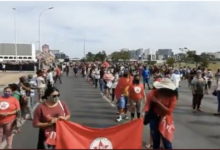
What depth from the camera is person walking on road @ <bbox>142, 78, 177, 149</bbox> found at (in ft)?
19.2

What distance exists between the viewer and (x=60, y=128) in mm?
5246

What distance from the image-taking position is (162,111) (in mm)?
5887

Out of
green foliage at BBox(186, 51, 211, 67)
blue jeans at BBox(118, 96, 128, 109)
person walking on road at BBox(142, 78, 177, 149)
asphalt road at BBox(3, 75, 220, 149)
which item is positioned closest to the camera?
person walking on road at BBox(142, 78, 177, 149)

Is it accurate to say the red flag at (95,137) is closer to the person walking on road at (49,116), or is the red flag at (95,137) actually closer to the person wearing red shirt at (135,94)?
the person walking on road at (49,116)

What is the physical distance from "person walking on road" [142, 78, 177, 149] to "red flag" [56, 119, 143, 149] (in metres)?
0.74

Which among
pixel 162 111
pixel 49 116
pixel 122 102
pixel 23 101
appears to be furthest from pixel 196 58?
pixel 49 116

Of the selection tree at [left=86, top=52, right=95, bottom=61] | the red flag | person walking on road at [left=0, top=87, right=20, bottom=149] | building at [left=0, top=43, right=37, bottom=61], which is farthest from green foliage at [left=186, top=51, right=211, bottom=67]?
building at [left=0, top=43, right=37, bottom=61]

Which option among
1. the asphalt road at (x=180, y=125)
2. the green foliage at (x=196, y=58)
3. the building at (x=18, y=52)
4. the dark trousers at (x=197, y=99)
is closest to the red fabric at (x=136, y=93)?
the asphalt road at (x=180, y=125)

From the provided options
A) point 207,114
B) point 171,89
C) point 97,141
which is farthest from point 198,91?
point 97,141

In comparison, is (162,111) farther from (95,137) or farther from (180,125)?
(180,125)

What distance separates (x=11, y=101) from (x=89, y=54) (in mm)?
143026

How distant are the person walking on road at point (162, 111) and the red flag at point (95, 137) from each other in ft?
2.43

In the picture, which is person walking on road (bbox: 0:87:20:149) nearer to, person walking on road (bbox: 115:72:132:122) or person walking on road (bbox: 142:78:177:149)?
person walking on road (bbox: 142:78:177:149)

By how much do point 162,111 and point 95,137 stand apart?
1380 mm
